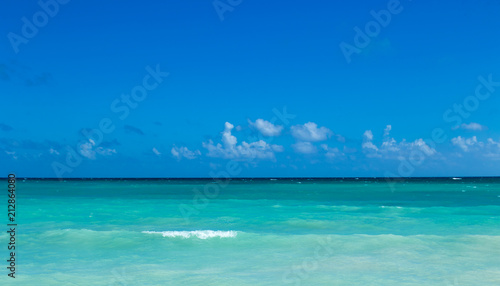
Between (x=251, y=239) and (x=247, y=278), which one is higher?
(x=251, y=239)

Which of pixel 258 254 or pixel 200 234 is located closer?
pixel 258 254

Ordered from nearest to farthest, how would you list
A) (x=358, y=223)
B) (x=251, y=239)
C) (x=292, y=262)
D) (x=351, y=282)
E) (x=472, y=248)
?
(x=351, y=282), (x=292, y=262), (x=472, y=248), (x=251, y=239), (x=358, y=223)

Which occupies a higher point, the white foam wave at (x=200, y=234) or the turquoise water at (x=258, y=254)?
the white foam wave at (x=200, y=234)

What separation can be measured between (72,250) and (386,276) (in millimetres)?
9822

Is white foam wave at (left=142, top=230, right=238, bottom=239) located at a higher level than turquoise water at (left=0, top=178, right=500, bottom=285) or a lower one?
higher

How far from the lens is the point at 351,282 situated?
10.8 meters

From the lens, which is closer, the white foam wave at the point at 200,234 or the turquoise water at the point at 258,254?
the turquoise water at the point at 258,254

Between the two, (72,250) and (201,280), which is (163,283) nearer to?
(201,280)

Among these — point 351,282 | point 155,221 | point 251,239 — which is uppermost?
point 155,221

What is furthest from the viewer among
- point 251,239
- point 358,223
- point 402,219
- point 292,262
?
point 402,219

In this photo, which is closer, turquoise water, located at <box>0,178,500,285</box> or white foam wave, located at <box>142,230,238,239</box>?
turquoise water, located at <box>0,178,500,285</box>

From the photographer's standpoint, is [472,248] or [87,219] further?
[87,219]

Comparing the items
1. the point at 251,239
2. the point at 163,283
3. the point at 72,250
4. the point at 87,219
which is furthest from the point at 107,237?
the point at 87,219

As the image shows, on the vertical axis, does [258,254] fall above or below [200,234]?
below
